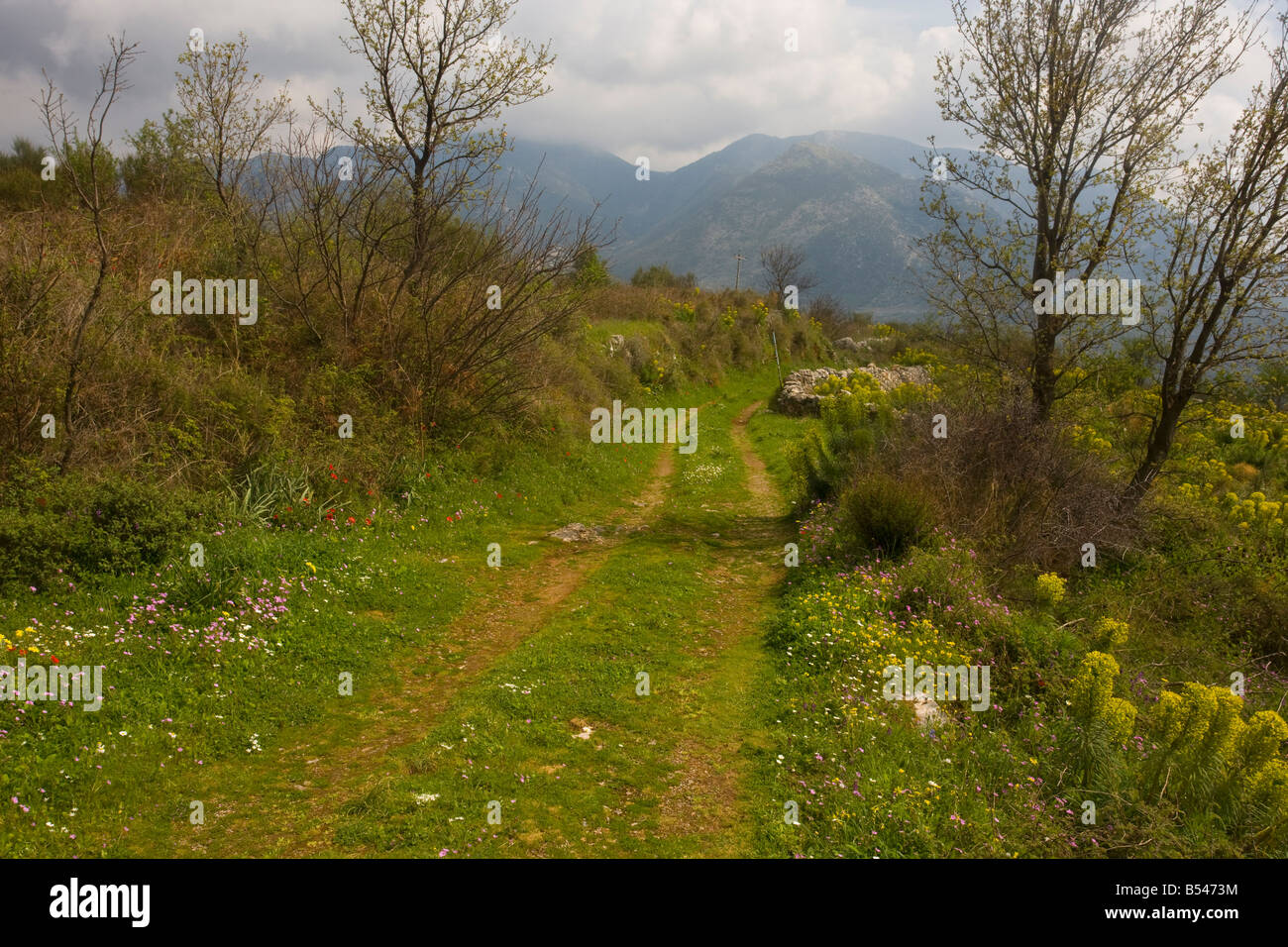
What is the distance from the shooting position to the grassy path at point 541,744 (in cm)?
456

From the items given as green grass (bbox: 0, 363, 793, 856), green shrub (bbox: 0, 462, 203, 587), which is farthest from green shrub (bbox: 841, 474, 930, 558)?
green shrub (bbox: 0, 462, 203, 587)

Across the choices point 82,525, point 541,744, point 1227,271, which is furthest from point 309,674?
point 1227,271

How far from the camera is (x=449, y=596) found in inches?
341

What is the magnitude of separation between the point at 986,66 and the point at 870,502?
8911 mm

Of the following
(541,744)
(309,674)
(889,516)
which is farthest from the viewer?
(889,516)

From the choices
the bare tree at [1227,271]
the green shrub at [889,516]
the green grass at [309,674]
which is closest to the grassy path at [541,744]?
the green grass at [309,674]

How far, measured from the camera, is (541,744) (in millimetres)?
5797

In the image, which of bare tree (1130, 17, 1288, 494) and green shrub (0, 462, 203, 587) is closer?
green shrub (0, 462, 203, 587)

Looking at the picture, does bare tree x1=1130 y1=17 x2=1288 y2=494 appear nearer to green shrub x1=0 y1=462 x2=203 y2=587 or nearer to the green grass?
the green grass

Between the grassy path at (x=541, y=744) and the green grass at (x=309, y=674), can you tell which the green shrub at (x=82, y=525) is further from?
the grassy path at (x=541, y=744)

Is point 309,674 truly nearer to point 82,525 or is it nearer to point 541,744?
point 541,744

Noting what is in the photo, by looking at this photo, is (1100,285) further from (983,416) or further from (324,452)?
(324,452)

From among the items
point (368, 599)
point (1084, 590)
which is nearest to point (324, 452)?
point (368, 599)

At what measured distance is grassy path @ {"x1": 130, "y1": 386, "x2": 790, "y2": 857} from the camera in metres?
4.56
